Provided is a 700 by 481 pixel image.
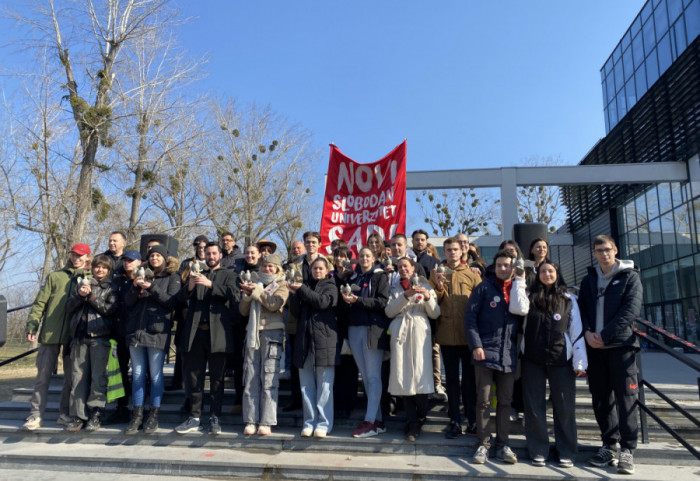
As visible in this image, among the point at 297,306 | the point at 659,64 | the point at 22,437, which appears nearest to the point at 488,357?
the point at 297,306

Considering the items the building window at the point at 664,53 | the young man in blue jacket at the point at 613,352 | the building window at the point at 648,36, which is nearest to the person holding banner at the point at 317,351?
the young man in blue jacket at the point at 613,352

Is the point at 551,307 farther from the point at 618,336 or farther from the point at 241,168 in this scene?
the point at 241,168

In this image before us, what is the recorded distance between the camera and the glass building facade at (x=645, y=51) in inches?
695

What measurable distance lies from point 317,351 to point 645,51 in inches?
895

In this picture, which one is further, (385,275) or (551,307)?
(385,275)

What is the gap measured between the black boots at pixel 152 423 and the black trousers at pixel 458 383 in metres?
3.27

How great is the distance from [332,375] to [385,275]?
127 centimetres

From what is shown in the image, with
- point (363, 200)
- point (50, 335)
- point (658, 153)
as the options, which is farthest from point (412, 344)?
point (658, 153)

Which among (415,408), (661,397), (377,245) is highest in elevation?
(377,245)

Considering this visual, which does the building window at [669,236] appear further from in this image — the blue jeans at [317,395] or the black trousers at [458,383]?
the blue jeans at [317,395]

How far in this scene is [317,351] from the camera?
5.25 meters

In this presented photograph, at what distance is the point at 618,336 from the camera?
14.9 feet

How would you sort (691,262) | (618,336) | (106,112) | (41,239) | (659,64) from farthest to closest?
(659,64)
(691,262)
(41,239)
(106,112)
(618,336)

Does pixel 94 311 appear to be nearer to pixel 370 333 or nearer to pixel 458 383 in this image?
pixel 370 333
